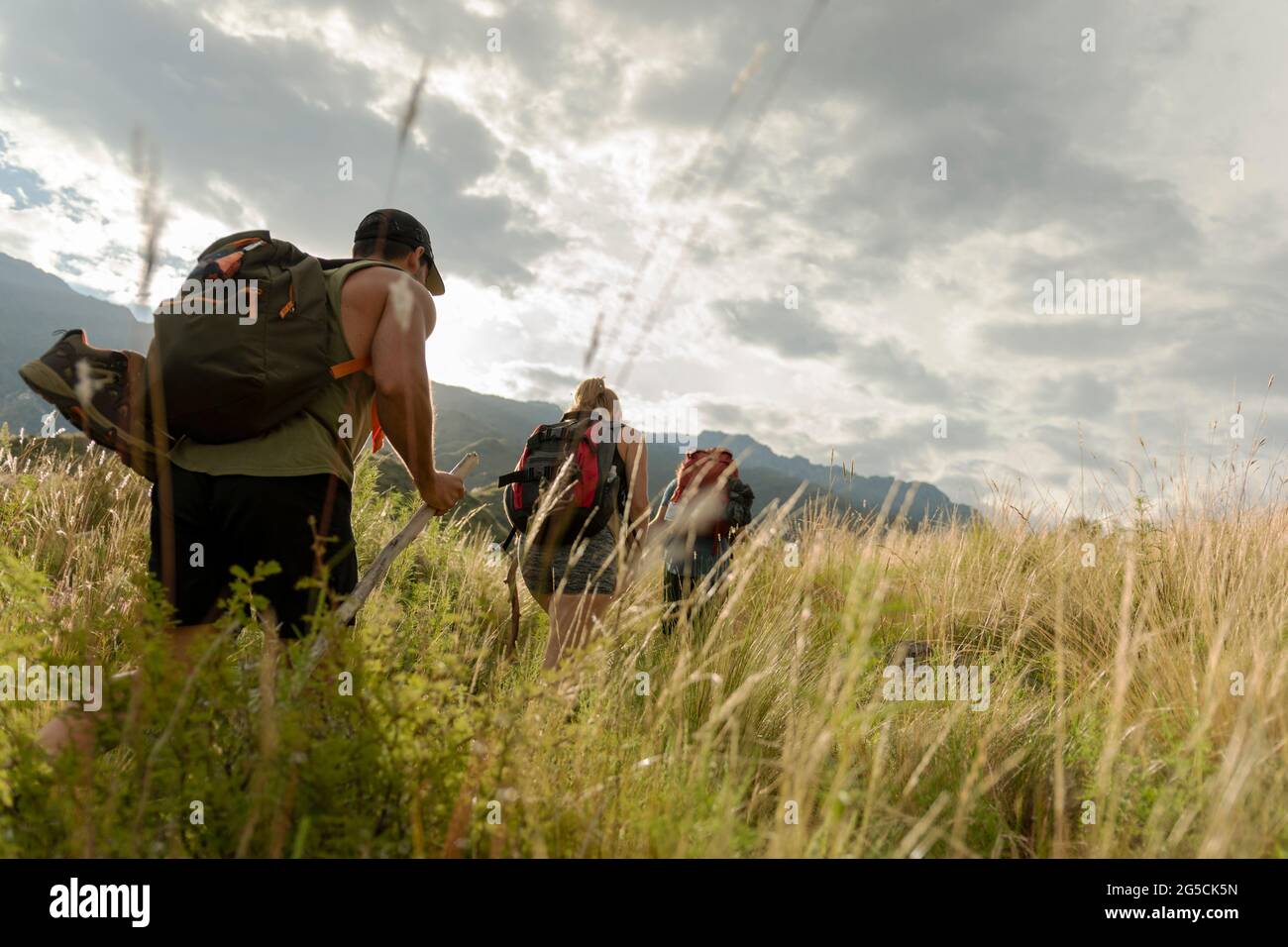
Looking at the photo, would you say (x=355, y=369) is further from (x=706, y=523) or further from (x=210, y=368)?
(x=706, y=523)

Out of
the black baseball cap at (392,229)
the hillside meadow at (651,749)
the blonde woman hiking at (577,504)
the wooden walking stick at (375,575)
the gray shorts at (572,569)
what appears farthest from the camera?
the gray shorts at (572,569)

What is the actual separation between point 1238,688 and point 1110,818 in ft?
4.60

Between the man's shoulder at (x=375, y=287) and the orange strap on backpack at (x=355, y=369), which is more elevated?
the man's shoulder at (x=375, y=287)

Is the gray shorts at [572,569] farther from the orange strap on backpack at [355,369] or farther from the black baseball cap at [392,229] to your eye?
the black baseball cap at [392,229]

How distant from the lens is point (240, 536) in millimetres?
2061

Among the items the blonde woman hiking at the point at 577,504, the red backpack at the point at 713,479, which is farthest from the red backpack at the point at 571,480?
the red backpack at the point at 713,479

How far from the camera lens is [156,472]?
215 centimetres

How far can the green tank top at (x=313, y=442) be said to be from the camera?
209 centimetres

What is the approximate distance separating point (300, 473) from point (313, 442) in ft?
0.36

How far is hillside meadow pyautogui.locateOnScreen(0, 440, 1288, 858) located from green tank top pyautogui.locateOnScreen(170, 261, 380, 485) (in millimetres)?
429

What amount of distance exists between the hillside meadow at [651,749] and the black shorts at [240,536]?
179mm

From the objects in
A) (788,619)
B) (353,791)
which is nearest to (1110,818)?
(353,791)

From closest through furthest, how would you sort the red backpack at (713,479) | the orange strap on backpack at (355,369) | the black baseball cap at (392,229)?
the orange strap on backpack at (355,369) < the black baseball cap at (392,229) < the red backpack at (713,479)
